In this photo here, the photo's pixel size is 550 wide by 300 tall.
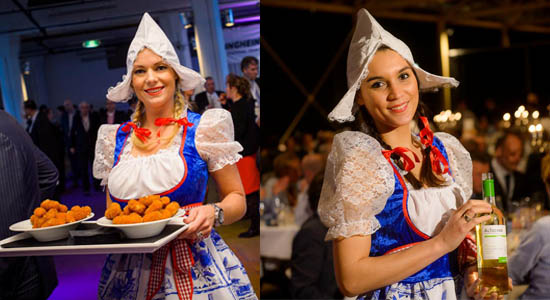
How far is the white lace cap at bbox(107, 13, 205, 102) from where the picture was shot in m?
1.63

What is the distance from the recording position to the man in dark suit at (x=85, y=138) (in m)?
1.77

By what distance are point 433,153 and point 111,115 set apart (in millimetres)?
1052

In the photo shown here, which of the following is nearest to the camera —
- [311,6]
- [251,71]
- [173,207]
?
[173,207]

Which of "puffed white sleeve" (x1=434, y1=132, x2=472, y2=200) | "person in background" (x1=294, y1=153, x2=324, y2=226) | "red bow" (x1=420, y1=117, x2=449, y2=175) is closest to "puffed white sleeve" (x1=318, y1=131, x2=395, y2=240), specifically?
"red bow" (x1=420, y1=117, x2=449, y2=175)

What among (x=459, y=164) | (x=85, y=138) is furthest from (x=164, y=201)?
(x=459, y=164)

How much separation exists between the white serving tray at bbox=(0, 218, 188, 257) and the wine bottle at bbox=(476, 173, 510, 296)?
0.87m

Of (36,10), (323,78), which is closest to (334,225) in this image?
(36,10)

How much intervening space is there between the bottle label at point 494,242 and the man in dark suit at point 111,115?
117 cm

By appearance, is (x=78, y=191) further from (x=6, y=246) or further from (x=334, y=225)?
(x=334, y=225)

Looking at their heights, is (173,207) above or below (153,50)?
below

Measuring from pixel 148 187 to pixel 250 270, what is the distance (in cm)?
50

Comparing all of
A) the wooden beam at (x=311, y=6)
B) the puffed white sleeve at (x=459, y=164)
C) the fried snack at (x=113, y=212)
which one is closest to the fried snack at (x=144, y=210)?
the fried snack at (x=113, y=212)

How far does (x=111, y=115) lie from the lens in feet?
5.71

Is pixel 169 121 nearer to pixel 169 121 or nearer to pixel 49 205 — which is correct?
pixel 169 121
